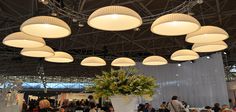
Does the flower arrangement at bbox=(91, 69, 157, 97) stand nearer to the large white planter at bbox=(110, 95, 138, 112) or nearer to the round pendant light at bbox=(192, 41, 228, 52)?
the large white planter at bbox=(110, 95, 138, 112)

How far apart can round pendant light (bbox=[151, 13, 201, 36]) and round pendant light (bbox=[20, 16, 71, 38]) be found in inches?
57.6

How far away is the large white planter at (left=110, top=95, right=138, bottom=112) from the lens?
3281mm

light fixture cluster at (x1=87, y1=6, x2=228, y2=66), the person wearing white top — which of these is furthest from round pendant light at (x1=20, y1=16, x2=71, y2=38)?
the person wearing white top

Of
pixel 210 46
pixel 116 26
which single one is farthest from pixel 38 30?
pixel 210 46

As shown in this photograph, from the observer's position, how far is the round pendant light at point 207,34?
17.3 ft

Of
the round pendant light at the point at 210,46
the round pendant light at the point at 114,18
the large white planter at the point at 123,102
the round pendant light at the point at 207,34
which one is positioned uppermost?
the round pendant light at the point at 114,18

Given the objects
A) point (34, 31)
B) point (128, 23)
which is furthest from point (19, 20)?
point (128, 23)

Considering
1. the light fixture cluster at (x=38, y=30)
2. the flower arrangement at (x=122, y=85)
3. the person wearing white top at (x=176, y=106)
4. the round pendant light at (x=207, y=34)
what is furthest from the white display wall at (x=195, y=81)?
the flower arrangement at (x=122, y=85)

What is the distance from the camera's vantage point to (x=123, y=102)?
10.8 ft

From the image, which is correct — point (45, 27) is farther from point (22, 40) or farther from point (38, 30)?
point (22, 40)

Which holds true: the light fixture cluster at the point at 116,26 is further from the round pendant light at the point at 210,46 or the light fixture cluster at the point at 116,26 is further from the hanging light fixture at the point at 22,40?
the round pendant light at the point at 210,46

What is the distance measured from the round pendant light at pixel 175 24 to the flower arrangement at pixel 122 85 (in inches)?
51.7

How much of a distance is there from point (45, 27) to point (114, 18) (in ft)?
4.00

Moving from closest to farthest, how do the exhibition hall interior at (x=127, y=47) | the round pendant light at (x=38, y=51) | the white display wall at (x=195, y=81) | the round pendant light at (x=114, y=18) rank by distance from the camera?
1. the exhibition hall interior at (x=127, y=47)
2. the round pendant light at (x=114, y=18)
3. the round pendant light at (x=38, y=51)
4. the white display wall at (x=195, y=81)
